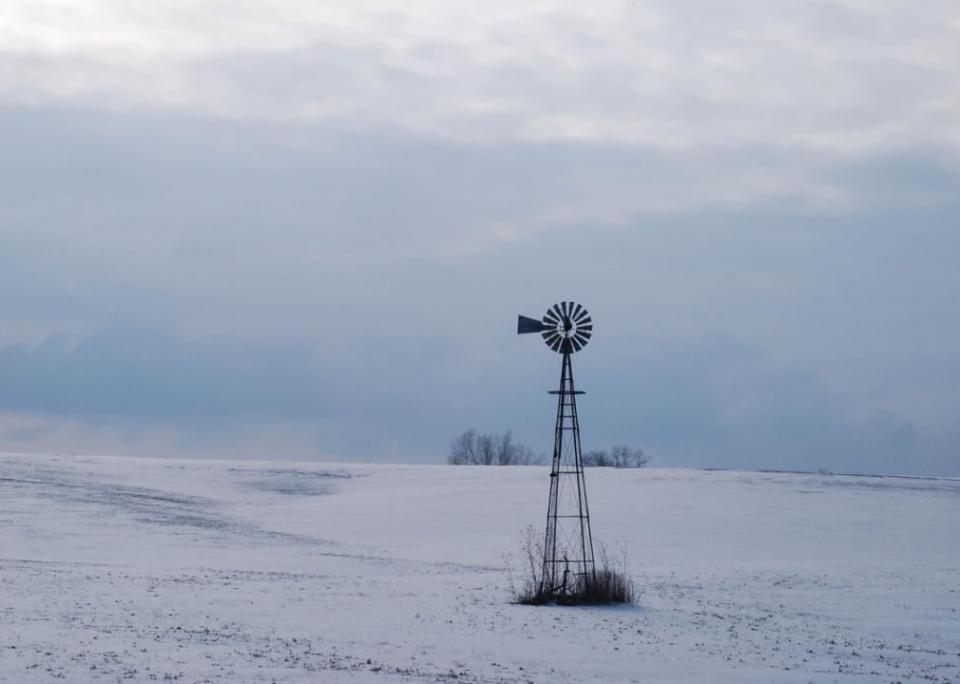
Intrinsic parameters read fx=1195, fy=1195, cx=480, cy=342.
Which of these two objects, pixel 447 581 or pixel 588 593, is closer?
pixel 588 593

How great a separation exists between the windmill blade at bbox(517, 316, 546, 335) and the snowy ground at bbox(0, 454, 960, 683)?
5266 mm

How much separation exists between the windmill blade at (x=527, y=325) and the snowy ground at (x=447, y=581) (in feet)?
17.3

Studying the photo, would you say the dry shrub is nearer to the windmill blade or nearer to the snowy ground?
the snowy ground

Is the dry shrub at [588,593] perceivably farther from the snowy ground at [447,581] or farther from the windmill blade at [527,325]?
the windmill blade at [527,325]

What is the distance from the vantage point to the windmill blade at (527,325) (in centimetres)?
2450

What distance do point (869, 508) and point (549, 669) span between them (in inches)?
1272

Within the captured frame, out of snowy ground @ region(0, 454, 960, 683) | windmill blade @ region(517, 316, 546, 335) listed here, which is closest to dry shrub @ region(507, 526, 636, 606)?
snowy ground @ region(0, 454, 960, 683)

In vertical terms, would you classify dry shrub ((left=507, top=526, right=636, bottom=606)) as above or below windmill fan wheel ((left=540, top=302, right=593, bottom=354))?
below

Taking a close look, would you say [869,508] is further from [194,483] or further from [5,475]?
[5,475]

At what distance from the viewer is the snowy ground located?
625 inches

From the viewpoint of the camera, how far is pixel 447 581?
2536cm

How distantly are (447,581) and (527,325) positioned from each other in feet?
18.8

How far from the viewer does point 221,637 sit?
16.7 meters

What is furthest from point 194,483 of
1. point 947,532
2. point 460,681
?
point 460,681
